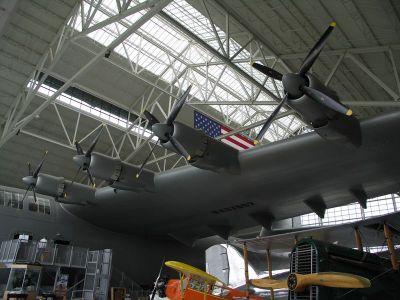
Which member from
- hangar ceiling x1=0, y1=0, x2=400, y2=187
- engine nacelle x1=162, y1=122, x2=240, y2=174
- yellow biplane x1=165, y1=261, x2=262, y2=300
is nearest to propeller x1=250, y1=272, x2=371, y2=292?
yellow biplane x1=165, y1=261, x2=262, y2=300

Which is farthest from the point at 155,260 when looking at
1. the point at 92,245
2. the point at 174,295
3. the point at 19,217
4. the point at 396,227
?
the point at 396,227

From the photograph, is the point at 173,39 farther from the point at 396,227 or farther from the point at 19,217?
the point at 396,227

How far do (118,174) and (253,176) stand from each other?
209 inches

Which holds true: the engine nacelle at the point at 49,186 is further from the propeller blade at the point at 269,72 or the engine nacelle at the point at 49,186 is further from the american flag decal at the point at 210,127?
the propeller blade at the point at 269,72

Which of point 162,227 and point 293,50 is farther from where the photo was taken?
point 162,227

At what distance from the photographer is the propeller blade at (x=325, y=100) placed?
8.46 meters

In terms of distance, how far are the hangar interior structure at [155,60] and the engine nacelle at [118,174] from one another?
14.8 feet

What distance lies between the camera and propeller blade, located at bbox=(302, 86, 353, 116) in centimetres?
846

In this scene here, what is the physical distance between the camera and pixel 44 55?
16.7 meters

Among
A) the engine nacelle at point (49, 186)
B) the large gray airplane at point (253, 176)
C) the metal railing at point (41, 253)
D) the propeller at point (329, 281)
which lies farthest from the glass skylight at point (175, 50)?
the propeller at point (329, 281)

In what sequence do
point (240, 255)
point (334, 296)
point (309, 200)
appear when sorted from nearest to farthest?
point (334, 296) → point (309, 200) → point (240, 255)

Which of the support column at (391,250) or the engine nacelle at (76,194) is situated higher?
the engine nacelle at (76,194)

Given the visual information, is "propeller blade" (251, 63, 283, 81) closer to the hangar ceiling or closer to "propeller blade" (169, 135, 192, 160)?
"propeller blade" (169, 135, 192, 160)

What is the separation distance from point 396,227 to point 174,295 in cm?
645
